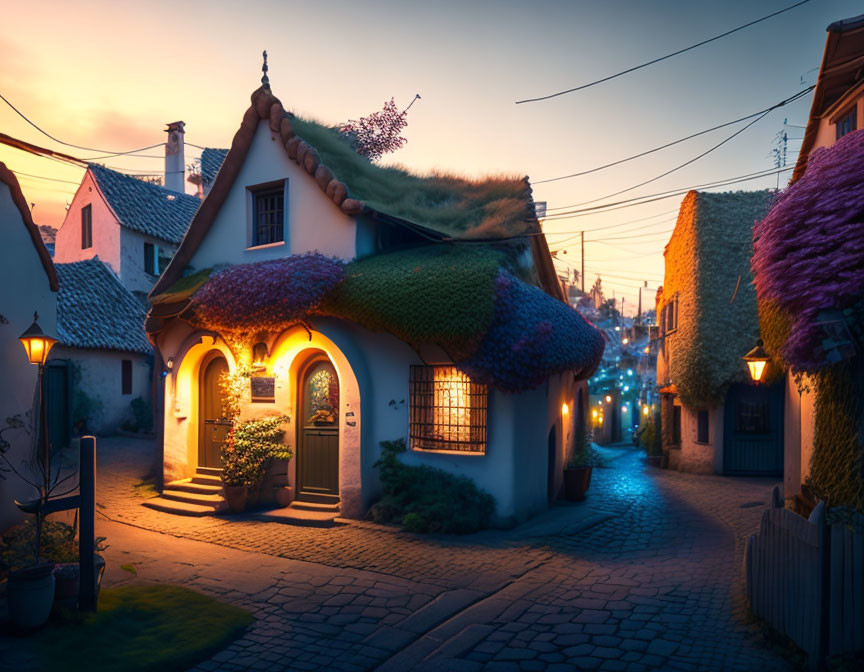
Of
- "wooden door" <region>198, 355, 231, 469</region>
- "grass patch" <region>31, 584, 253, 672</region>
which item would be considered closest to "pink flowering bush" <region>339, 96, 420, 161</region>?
"wooden door" <region>198, 355, 231, 469</region>

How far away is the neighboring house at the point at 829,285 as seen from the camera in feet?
20.7

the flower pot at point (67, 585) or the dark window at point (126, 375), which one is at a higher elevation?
the dark window at point (126, 375)

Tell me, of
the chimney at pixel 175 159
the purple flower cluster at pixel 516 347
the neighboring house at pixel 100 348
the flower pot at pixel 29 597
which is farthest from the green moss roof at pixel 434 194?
the chimney at pixel 175 159

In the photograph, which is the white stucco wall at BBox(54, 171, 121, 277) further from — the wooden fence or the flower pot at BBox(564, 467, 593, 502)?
the wooden fence

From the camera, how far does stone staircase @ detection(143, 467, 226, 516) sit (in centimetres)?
1158

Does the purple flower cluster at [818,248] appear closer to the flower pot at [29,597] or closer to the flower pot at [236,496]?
the flower pot at [29,597]

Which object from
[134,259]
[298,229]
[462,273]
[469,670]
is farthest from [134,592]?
[134,259]

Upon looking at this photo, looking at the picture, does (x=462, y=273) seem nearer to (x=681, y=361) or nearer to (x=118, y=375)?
(x=681, y=361)

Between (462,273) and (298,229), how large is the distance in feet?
13.5

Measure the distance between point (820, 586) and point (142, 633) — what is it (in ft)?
19.9

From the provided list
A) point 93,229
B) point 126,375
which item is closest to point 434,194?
point 126,375

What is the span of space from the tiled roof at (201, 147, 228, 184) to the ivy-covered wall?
63.8ft

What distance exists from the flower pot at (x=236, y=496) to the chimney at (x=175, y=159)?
68.4 feet

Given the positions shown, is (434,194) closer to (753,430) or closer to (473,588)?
(473,588)
